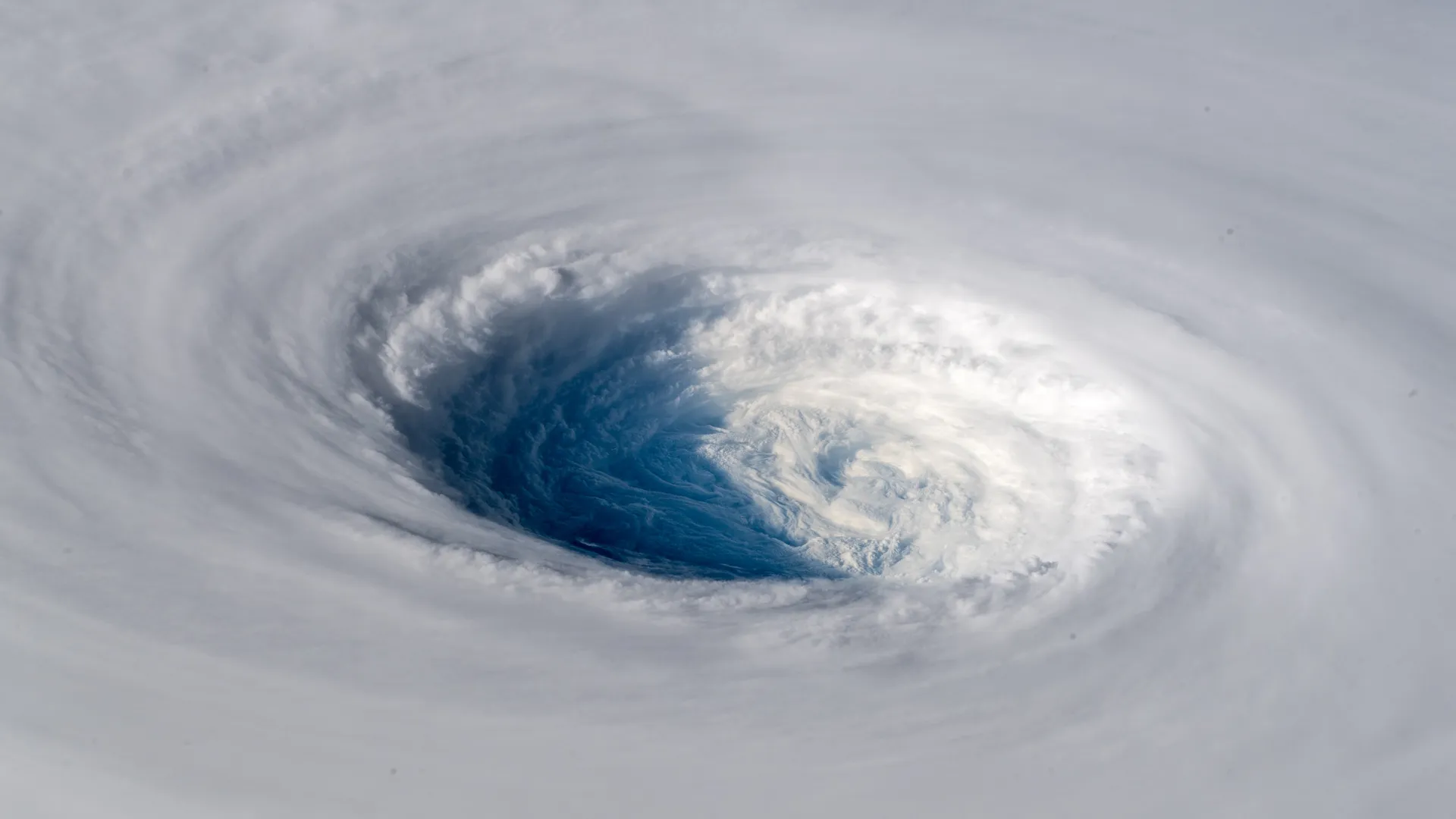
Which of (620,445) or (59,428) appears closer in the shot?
(59,428)

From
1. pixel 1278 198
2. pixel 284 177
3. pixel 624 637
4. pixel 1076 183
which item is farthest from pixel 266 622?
pixel 1278 198

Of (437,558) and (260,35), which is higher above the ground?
(260,35)

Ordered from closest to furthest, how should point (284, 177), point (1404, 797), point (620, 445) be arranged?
point (1404, 797) → point (284, 177) → point (620, 445)

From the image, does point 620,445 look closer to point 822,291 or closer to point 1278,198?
point 822,291

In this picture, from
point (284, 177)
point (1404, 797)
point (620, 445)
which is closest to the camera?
point (1404, 797)

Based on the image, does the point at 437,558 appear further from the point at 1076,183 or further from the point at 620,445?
the point at 1076,183

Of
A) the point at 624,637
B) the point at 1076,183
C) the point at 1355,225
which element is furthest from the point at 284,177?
the point at 1355,225

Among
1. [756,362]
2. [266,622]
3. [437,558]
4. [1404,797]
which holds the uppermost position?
[756,362]
